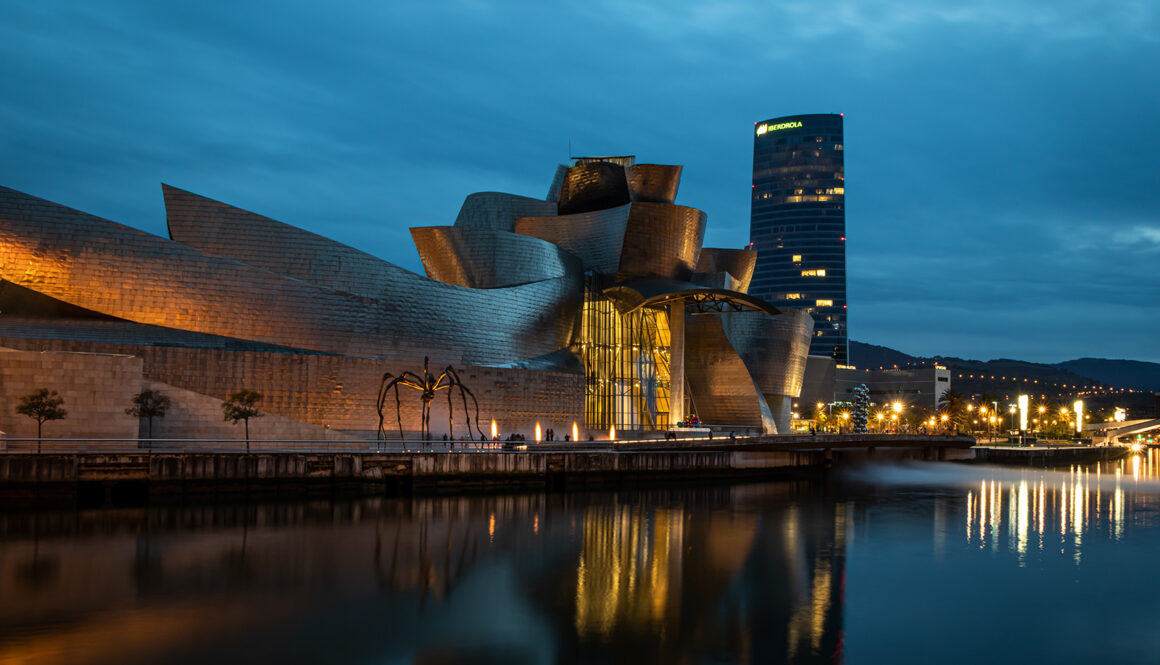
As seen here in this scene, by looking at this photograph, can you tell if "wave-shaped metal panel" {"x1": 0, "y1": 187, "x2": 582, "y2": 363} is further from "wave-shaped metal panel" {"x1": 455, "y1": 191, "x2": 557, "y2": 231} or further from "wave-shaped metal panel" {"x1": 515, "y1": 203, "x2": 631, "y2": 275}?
"wave-shaped metal panel" {"x1": 455, "y1": 191, "x2": 557, "y2": 231}

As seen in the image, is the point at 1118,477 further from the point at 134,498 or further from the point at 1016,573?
the point at 134,498

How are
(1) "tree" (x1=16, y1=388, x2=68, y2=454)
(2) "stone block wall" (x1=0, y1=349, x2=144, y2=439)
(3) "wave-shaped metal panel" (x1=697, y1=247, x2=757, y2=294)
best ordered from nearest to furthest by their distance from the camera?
1. (1) "tree" (x1=16, y1=388, x2=68, y2=454)
2. (2) "stone block wall" (x1=0, y1=349, x2=144, y2=439)
3. (3) "wave-shaped metal panel" (x1=697, y1=247, x2=757, y2=294)

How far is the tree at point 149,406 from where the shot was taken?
31.2 meters

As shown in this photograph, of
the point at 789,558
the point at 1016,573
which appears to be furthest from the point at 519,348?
the point at 1016,573

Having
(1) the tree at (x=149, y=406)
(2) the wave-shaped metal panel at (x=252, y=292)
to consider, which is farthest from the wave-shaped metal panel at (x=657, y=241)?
(1) the tree at (x=149, y=406)

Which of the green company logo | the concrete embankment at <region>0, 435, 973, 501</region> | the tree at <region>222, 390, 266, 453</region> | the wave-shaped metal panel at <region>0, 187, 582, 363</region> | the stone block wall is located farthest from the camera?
the green company logo

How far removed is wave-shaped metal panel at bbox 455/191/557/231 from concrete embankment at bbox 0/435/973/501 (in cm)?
2067

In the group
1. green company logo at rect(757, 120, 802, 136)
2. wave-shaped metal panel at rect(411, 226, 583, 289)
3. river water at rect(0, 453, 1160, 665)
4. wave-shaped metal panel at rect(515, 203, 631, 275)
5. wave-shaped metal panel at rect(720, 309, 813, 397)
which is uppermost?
Answer: green company logo at rect(757, 120, 802, 136)

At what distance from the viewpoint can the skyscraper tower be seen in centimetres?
16925

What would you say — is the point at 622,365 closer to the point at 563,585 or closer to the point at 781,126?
the point at 563,585

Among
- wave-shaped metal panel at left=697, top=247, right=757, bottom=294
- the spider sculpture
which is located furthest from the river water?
wave-shaped metal panel at left=697, top=247, right=757, bottom=294

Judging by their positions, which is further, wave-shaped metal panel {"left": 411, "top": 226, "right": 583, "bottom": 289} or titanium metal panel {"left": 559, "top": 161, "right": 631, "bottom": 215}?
titanium metal panel {"left": 559, "top": 161, "right": 631, "bottom": 215}

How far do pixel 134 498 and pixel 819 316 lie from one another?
5978 inches

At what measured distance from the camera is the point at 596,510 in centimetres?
3083
